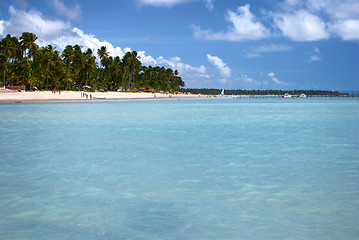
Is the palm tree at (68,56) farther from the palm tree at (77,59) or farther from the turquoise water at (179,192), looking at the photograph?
the turquoise water at (179,192)

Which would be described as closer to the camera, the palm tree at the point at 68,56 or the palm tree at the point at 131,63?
the palm tree at the point at 68,56

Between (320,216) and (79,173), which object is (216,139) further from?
(320,216)

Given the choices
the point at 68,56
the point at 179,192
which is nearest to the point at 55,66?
the point at 68,56

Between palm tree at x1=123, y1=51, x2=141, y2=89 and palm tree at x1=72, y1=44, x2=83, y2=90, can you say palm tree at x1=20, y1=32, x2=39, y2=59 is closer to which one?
palm tree at x1=72, y1=44, x2=83, y2=90

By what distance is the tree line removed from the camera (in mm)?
90875

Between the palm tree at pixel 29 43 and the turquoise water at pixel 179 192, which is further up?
the palm tree at pixel 29 43

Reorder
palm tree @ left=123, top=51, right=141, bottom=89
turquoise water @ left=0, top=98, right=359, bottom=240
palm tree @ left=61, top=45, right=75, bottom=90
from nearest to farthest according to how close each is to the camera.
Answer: turquoise water @ left=0, top=98, right=359, bottom=240, palm tree @ left=61, top=45, right=75, bottom=90, palm tree @ left=123, top=51, right=141, bottom=89

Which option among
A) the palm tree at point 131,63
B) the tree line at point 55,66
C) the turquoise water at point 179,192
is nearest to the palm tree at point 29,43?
the tree line at point 55,66

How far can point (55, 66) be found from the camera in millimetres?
102875

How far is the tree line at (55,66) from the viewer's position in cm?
9088

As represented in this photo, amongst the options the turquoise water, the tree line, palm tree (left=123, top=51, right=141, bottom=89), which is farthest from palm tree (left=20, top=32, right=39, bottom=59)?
the turquoise water

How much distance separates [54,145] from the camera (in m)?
15.8

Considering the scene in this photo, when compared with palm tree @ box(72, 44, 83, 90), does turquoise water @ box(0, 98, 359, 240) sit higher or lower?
lower

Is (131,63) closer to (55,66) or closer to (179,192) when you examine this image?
(55,66)
